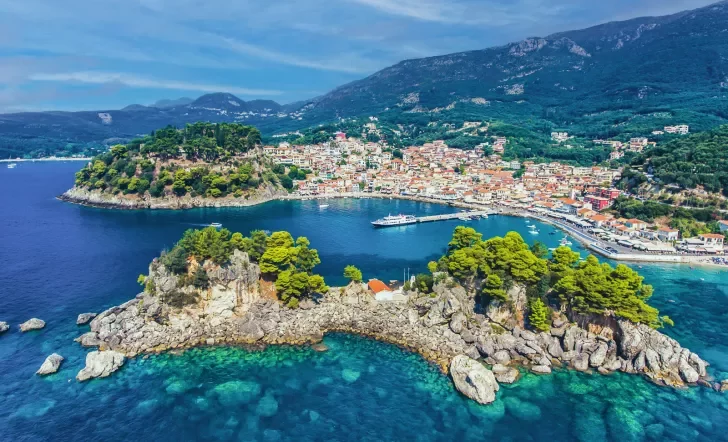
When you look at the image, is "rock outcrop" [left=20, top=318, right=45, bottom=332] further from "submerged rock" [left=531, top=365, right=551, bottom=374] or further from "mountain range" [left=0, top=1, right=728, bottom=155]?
"mountain range" [left=0, top=1, right=728, bottom=155]

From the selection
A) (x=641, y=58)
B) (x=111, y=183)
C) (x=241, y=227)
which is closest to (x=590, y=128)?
(x=641, y=58)

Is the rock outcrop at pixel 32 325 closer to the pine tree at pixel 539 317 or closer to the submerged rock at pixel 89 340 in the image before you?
the submerged rock at pixel 89 340

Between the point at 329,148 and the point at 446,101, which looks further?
the point at 446,101

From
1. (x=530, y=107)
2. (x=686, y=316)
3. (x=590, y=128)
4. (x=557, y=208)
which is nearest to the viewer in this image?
(x=686, y=316)

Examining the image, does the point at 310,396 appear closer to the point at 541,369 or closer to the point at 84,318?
the point at 541,369

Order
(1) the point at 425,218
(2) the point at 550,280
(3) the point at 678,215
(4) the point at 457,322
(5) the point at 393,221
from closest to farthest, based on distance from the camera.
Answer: (4) the point at 457,322 < (2) the point at 550,280 < (3) the point at 678,215 < (5) the point at 393,221 < (1) the point at 425,218

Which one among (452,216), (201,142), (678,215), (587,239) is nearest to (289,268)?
(587,239)

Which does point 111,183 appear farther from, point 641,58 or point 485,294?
point 641,58
